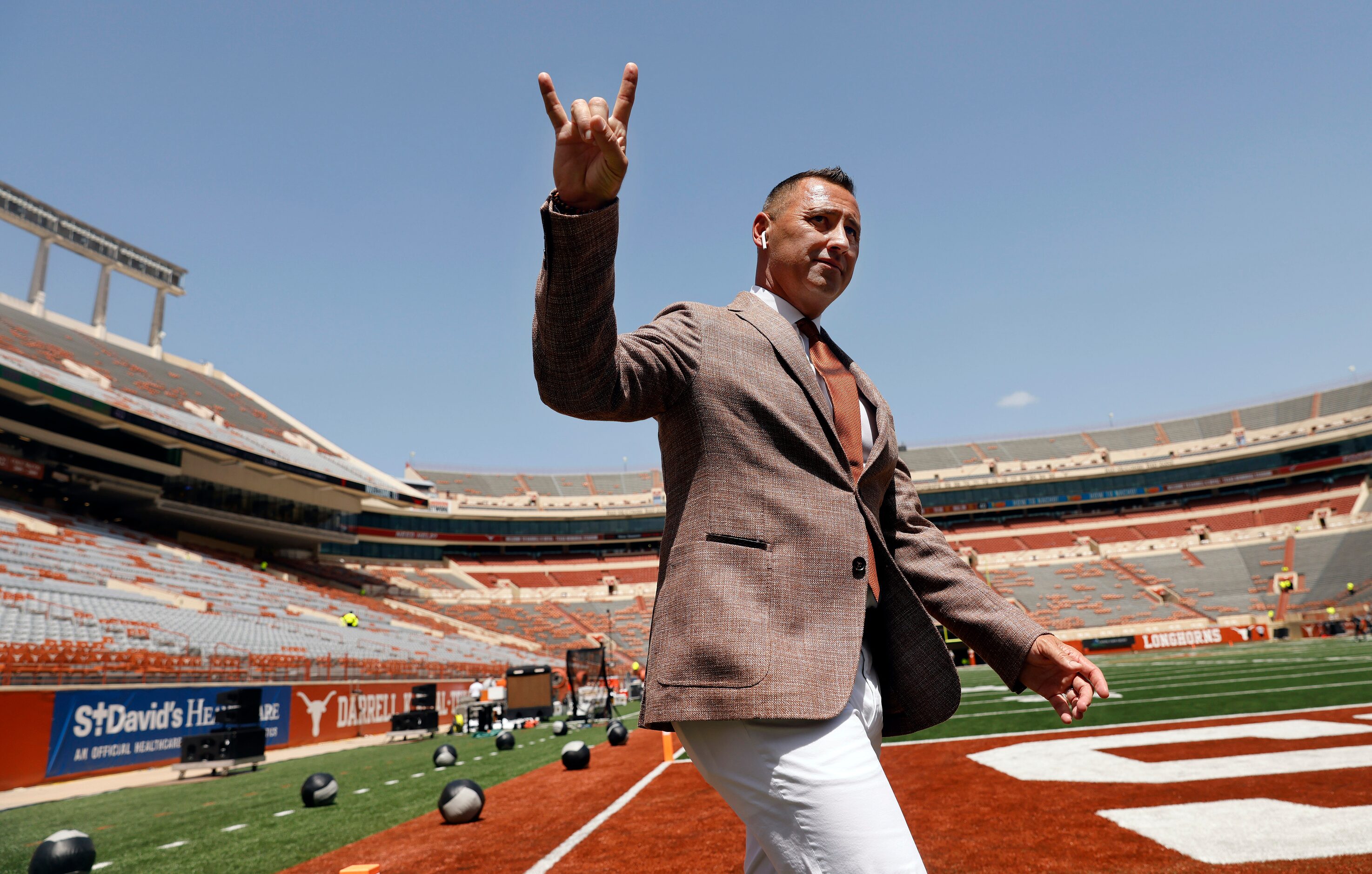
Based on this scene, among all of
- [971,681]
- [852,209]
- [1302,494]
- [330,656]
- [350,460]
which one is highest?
[350,460]

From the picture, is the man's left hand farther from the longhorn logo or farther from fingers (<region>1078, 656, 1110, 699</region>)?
the longhorn logo

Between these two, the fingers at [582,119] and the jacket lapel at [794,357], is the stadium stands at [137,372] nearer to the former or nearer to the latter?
the jacket lapel at [794,357]

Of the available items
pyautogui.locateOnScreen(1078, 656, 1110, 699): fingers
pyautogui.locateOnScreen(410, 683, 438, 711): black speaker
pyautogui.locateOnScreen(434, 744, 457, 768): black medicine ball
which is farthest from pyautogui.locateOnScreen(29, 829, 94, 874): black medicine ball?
pyautogui.locateOnScreen(410, 683, 438, 711): black speaker

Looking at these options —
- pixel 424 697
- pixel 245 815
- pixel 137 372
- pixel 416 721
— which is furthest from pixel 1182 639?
pixel 137 372

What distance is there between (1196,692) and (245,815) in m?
12.4

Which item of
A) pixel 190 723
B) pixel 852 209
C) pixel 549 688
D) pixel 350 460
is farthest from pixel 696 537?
pixel 350 460

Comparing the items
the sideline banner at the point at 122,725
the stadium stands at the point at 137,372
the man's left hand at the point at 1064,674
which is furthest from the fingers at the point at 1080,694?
the stadium stands at the point at 137,372

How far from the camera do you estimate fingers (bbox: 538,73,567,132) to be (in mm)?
1296

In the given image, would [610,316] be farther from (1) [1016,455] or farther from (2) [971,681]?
(1) [1016,455]

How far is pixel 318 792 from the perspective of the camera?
7.68 m

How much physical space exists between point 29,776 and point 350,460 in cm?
3519

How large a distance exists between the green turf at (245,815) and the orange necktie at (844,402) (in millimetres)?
5028

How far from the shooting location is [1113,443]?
2265 inches

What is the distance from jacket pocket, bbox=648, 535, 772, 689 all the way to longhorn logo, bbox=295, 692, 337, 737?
17946 millimetres
